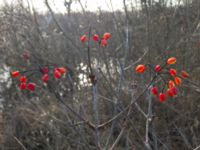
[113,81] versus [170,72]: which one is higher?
[170,72]

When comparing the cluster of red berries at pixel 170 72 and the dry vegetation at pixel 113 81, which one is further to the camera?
the dry vegetation at pixel 113 81

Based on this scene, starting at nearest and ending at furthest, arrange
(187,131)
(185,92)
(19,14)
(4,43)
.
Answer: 1. (187,131)
2. (185,92)
3. (19,14)
4. (4,43)

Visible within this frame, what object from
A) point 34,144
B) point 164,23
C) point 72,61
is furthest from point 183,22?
point 34,144

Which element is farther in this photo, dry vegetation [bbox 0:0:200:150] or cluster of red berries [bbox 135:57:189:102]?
dry vegetation [bbox 0:0:200:150]

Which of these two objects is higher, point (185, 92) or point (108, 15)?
point (108, 15)

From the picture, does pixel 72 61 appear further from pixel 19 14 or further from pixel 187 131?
pixel 187 131

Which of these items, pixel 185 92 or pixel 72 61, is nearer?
pixel 185 92

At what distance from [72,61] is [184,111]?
1.92 metres

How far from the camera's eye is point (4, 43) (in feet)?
14.5

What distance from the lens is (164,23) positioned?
364 cm

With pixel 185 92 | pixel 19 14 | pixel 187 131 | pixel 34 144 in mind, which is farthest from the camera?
pixel 19 14

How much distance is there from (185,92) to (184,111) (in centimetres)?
20

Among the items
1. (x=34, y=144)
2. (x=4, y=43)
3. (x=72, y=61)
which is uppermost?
(x=4, y=43)

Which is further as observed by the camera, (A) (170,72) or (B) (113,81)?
(B) (113,81)
